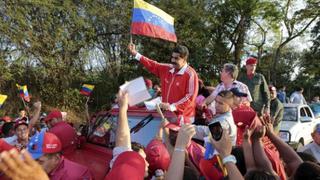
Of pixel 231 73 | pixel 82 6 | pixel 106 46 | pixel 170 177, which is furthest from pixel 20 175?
pixel 106 46

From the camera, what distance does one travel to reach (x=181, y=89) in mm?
5668

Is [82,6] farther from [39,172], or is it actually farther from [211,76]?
[39,172]

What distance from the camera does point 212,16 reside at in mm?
24422

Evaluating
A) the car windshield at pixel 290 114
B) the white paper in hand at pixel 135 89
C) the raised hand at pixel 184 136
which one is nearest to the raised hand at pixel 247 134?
the raised hand at pixel 184 136

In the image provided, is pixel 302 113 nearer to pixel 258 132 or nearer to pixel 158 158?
pixel 158 158

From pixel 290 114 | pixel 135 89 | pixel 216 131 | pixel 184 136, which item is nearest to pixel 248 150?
pixel 216 131

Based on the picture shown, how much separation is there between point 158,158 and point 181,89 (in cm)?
211

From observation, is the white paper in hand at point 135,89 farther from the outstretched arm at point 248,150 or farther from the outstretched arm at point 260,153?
the outstretched arm at point 260,153

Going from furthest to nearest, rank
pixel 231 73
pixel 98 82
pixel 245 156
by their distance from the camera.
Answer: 1. pixel 98 82
2. pixel 231 73
3. pixel 245 156

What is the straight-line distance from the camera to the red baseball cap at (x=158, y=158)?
3.66 meters

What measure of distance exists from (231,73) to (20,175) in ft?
13.8

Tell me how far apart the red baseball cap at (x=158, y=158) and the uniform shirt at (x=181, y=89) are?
1567mm

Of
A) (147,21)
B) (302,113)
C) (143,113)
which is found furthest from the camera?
(302,113)

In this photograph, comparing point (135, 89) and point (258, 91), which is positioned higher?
point (135, 89)
